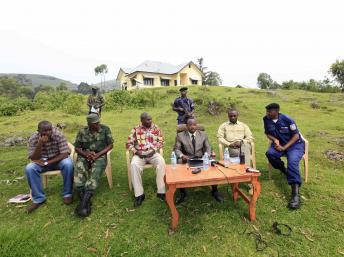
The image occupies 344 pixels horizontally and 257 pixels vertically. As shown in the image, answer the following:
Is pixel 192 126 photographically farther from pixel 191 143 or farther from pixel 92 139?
pixel 92 139

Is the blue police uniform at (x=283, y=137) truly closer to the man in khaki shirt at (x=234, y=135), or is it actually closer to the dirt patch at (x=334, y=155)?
the man in khaki shirt at (x=234, y=135)

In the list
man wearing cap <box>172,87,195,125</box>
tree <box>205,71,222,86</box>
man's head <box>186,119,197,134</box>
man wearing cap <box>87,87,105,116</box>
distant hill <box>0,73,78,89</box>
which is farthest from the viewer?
distant hill <box>0,73,78,89</box>

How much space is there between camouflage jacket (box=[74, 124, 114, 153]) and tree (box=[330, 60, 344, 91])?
37938 millimetres

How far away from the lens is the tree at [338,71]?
33.8 meters

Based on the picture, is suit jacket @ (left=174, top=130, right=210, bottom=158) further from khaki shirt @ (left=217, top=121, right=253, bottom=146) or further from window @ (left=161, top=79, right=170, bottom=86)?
window @ (left=161, top=79, right=170, bottom=86)

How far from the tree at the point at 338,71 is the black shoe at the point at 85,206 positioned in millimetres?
38784

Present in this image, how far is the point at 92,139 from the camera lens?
514 cm

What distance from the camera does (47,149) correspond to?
4957mm

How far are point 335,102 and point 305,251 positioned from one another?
19561mm

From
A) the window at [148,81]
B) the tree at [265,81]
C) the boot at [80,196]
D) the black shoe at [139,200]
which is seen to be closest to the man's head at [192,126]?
the black shoe at [139,200]

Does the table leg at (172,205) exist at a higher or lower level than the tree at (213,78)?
lower

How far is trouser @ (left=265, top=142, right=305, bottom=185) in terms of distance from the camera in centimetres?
454

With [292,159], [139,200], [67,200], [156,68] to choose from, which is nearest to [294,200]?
[292,159]

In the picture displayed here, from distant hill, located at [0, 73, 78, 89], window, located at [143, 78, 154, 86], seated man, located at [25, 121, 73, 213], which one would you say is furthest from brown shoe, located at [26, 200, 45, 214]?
distant hill, located at [0, 73, 78, 89]
